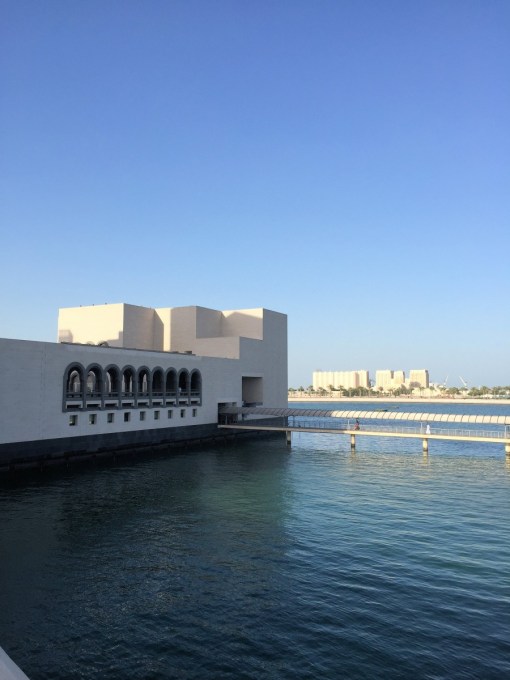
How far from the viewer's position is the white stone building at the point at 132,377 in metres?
47.9

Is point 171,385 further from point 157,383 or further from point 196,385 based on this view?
point 196,385

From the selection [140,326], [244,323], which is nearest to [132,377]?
[140,326]

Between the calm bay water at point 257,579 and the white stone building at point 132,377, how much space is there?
961cm

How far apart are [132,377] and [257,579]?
1793 inches

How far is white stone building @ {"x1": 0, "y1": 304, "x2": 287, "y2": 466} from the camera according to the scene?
47.9 meters

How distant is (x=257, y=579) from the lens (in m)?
20.8

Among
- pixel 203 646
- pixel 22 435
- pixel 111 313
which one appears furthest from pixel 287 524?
pixel 111 313

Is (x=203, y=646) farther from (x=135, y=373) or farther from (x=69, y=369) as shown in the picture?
(x=135, y=373)

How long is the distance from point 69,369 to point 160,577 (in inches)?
1435

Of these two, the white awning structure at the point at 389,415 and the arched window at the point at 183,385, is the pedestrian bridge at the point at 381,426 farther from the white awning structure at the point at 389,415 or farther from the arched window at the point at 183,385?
the arched window at the point at 183,385

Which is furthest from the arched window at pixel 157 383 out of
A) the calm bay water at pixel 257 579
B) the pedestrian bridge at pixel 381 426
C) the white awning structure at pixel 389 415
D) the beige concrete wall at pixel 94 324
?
the calm bay water at pixel 257 579

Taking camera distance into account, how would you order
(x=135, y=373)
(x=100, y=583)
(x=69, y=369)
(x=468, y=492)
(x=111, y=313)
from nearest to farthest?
(x=100, y=583) → (x=468, y=492) → (x=69, y=369) → (x=135, y=373) → (x=111, y=313)

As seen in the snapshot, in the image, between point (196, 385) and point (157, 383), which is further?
point (196, 385)

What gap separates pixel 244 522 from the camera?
2948 centimetres
